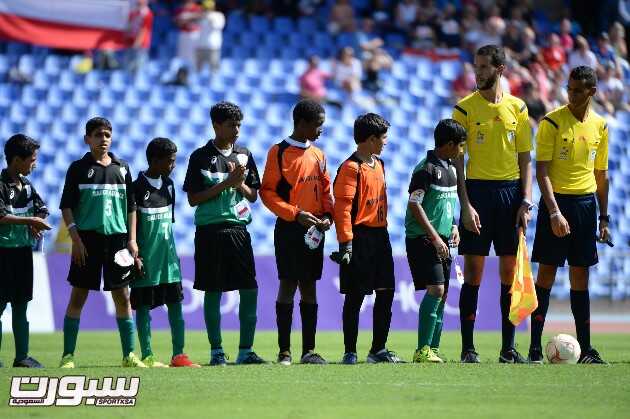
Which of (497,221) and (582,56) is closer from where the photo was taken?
(497,221)

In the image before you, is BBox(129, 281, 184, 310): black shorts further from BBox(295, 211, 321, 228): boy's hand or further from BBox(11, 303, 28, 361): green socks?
BBox(295, 211, 321, 228): boy's hand

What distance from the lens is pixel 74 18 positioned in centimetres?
2320

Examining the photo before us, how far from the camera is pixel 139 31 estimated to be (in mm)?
23312

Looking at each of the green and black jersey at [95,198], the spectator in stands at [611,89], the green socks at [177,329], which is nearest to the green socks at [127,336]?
the green socks at [177,329]

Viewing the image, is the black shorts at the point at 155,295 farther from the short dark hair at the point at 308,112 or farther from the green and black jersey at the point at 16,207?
the short dark hair at the point at 308,112

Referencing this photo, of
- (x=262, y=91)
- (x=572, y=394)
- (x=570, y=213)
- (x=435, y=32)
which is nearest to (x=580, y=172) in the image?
(x=570, y=213)

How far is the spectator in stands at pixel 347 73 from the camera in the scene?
24.4 m

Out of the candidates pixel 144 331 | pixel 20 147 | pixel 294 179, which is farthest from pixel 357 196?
pixel 20 147

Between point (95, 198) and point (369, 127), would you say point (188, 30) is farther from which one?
point (369, 127)

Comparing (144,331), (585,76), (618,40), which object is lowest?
(144,331)

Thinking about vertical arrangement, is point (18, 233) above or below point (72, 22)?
below

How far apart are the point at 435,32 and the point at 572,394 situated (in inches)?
732

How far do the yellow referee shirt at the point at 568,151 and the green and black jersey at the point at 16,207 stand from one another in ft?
14.3

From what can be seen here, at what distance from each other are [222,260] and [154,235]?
63 cm
